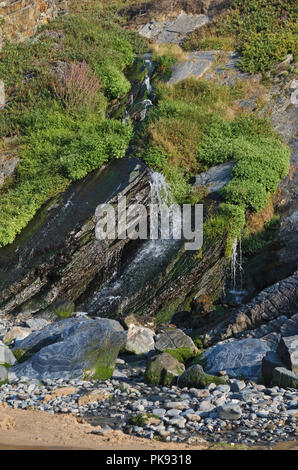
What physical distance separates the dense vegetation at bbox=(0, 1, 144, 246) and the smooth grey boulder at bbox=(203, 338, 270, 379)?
640 cm

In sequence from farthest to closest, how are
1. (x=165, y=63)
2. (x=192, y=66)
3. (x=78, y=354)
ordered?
1. (x=192, y=66)
2. (x=165, y=63)
3. (x=78, y=354)

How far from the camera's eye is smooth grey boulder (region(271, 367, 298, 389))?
8.48 meters

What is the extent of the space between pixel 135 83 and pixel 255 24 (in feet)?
19.2

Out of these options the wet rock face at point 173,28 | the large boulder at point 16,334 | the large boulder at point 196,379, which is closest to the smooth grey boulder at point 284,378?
the large boulder at point 196,379

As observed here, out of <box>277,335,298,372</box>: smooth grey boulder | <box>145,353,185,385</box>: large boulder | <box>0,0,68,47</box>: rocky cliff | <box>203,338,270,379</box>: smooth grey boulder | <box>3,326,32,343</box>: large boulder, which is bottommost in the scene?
<box>3,326,32,343</box>: large boulder

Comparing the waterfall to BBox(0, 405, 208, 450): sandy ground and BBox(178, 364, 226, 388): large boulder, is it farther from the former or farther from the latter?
BBox(0, 405, 208, 450): sandy ground

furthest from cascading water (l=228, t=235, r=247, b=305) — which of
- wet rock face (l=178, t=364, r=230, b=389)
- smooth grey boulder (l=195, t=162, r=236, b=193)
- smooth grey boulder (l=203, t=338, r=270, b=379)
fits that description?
wet rock face (l=178, t=364, r=230, b=389)

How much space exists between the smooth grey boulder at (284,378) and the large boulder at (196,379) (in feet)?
2.56

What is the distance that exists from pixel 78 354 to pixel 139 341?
4.81 ft

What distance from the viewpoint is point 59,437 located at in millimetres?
6605

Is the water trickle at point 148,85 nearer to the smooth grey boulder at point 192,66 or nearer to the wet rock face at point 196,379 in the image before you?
the smooth grey boulder at point 192,66

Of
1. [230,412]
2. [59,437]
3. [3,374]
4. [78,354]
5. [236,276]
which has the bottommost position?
[236,276]

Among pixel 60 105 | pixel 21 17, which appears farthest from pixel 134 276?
pixel 21 17

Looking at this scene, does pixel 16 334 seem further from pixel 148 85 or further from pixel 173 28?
pixel 173 28
